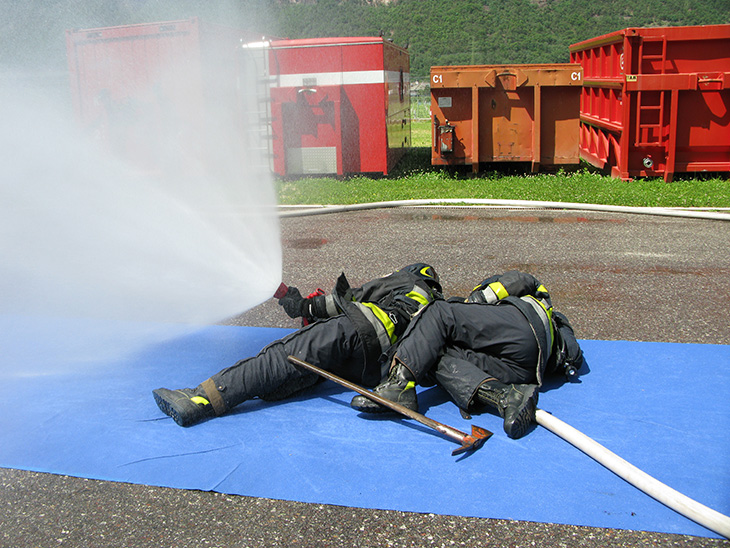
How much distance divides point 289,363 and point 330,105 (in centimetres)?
954

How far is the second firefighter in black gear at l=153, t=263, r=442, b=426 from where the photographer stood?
3.62 metres

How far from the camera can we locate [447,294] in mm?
5996

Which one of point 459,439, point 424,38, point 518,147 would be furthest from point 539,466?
point 424,38

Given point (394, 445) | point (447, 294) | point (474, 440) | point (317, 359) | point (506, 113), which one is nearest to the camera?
point (474, 440)

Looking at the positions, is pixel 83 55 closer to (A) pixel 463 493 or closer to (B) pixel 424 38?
(A) pixel 463 493

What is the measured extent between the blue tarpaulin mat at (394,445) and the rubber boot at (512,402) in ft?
0.24

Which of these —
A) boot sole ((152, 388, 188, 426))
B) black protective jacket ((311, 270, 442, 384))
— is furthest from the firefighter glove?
boot sole ((152, 388, 188, 426))

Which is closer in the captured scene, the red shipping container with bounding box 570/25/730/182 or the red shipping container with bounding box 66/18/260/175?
the red shipping container with bounding box 570/25/730/182

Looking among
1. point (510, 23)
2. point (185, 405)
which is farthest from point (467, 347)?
point (510, 23)

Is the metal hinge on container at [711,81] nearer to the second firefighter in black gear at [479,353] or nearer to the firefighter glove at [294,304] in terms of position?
the second firefighter in black gear at [479,353]

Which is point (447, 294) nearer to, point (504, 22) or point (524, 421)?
point (524, 421)

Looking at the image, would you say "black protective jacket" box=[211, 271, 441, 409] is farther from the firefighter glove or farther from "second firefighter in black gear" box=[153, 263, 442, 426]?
the firefighter glove

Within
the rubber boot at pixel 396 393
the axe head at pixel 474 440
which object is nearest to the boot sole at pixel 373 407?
the rubber boot at pixel 396 393

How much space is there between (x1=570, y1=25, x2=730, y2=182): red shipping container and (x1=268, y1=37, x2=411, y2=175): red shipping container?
4.14 meters
